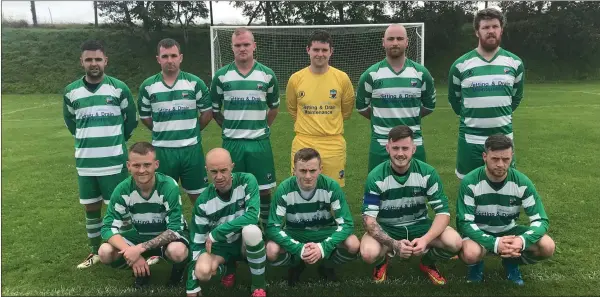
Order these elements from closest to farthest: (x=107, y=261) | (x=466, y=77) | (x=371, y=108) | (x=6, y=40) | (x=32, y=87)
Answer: (x=107, y=261) < (x=466, y=77) < (x=371, y=108) < (x=32, y=87) < (x=6, y=40)

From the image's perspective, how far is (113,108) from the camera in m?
3.75

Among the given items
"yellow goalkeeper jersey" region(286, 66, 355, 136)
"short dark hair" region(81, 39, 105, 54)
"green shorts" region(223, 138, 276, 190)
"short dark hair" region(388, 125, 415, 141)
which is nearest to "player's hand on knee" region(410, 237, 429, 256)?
"short dark hair" region(388, 125, 415, 141)

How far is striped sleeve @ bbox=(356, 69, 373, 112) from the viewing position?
3.86m

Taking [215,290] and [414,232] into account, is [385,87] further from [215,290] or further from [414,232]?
→ [215,290]

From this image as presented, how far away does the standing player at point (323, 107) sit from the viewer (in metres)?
3.85

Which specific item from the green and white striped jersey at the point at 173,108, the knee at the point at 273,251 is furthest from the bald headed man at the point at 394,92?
the green and white striped jersey at the point at 173,108

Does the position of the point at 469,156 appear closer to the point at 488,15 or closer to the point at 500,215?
the point at 500,215

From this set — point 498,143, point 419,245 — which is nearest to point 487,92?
point 498,143

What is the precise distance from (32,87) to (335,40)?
51.5 feet

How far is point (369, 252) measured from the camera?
311 cm

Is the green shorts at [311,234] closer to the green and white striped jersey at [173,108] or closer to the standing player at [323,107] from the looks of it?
the standing player at [323,107]

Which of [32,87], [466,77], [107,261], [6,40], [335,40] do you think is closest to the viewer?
[107,261]

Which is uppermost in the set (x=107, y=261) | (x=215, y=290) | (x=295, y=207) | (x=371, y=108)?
(x=371, y=108)

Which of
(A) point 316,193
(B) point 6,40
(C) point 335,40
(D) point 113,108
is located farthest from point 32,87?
(A) point 316,193
